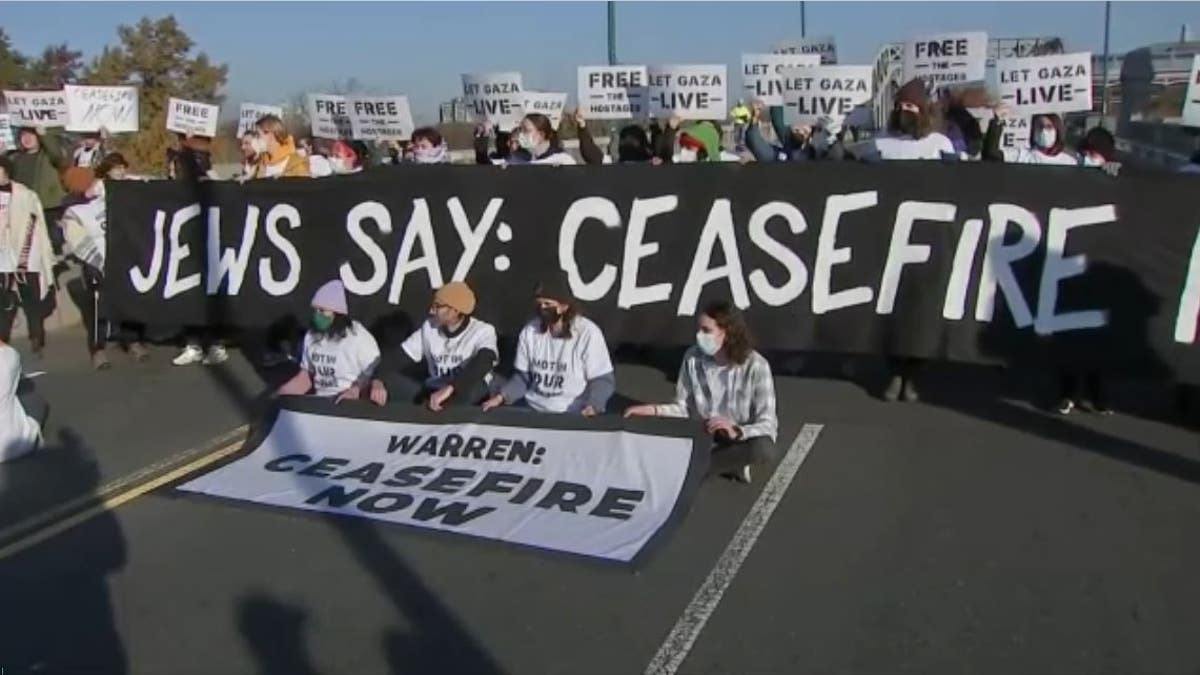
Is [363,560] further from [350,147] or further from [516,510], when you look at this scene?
[350,147]

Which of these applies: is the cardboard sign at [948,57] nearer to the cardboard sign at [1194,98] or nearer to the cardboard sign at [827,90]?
the cardboard sign at [827,90]

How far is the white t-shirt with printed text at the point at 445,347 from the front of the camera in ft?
23.6

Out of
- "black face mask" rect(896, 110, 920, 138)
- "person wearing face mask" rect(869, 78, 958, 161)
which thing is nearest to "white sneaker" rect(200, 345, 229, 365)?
"person wearing face mask" rect(869, 78, 958, 161)

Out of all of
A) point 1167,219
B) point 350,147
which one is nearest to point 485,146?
point 350,147

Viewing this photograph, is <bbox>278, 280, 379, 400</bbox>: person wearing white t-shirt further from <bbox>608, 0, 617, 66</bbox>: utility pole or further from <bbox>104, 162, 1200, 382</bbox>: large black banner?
<bbox>608, 0, 617, 66</bbox>: utility pole

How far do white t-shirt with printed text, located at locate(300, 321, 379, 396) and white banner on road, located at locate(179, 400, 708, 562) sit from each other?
0.47 m

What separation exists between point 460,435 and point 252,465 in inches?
48.0

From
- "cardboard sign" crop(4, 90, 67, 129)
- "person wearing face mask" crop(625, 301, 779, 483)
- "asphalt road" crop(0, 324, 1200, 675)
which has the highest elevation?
"cardboard sign" crop(4, 90, 67, 129)

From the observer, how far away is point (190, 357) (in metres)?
10.1

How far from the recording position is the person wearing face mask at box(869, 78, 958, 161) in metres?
8.33

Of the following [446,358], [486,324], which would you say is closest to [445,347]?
[446,358]

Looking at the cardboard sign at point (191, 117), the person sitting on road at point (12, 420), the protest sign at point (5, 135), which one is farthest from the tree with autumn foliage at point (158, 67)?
the person sitting on road at point (12, 420)

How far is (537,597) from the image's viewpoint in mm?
4891

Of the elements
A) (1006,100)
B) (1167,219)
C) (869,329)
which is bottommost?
(869,329)
